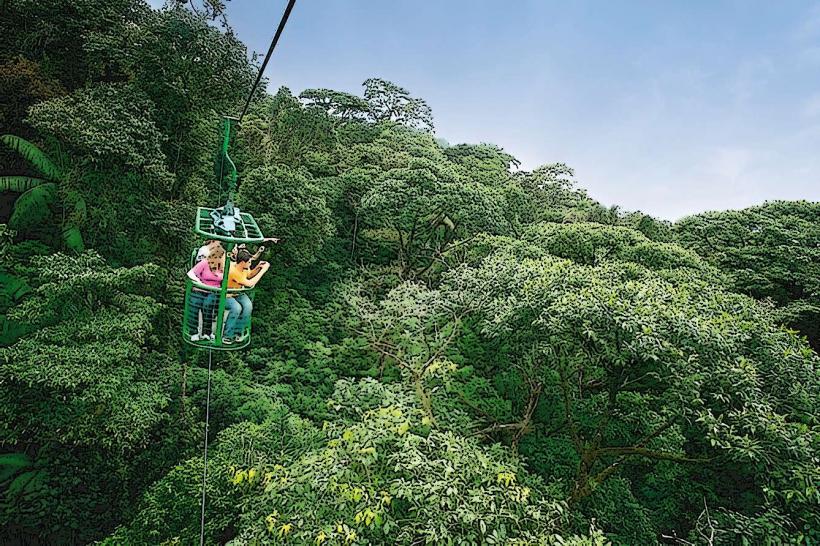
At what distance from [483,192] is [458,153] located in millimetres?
5749

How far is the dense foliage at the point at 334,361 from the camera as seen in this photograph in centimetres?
327

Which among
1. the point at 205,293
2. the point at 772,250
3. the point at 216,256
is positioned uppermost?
the point at 772,250

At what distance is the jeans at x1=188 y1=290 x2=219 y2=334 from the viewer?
2.94m

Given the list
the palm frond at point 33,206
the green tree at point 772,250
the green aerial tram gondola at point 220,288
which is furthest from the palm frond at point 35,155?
the green tree at point 772,250

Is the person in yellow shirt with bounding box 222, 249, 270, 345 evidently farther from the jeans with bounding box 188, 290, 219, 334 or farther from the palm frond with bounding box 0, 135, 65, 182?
the palm frond with bounding box 0, 135, 65, 182

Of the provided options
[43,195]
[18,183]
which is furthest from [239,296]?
[18,183]

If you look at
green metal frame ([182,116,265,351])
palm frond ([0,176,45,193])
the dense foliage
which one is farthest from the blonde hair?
palm frond ([0,176,45,193])

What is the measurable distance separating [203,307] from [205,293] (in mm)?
98

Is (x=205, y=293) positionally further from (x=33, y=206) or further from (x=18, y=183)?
(x=18, y=183)

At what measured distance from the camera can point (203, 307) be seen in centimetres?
294

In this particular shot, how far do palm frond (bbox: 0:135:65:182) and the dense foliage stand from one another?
0.17ft

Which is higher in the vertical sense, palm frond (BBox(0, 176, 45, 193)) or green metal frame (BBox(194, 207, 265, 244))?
palm frond (BBox(0, 176, 45, 193))

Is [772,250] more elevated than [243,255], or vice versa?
[772,250]

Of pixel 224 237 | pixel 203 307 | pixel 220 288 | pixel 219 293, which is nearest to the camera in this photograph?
pixel 224 237
